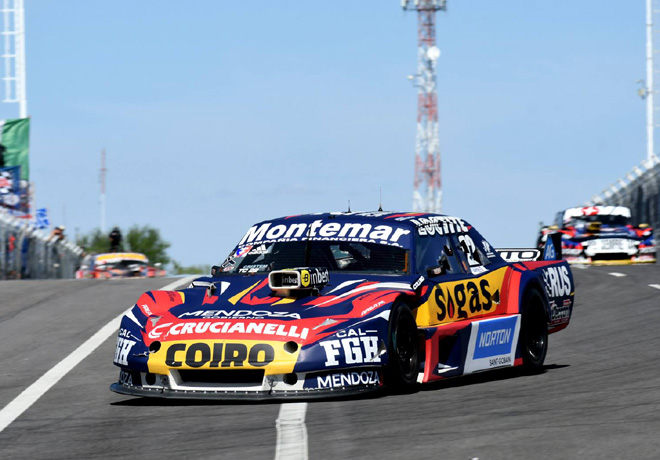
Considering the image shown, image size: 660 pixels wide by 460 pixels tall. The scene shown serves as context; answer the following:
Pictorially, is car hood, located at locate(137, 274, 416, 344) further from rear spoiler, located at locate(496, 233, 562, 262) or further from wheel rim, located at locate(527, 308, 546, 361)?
rear spoiler, located at locate(496, 233, 562, 262)

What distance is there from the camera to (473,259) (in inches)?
429

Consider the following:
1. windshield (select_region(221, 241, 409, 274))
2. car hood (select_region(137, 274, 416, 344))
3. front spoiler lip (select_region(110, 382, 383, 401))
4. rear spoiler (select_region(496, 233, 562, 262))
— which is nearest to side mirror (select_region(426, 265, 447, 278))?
windshield (select_region(221, 241, 409, 274))

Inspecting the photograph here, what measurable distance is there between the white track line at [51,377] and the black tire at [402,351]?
8.01 feet

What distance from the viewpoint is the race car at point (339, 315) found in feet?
28.5

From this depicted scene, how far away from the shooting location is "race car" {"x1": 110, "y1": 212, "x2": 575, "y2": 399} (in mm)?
8680

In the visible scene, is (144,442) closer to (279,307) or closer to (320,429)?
(320,429)

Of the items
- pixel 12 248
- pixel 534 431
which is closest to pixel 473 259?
pixel 534 431

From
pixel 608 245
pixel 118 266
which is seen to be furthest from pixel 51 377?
pixel 118 266

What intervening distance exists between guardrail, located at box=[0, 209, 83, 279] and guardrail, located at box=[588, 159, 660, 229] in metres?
21.3

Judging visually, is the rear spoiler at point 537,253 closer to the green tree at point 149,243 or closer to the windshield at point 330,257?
the windshield at point 330,257

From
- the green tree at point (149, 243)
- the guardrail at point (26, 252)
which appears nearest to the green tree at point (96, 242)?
the green tree at point (149, 243)

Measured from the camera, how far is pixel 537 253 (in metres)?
12.6

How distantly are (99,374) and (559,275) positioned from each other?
160 inches

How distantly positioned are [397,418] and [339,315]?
1.26m
